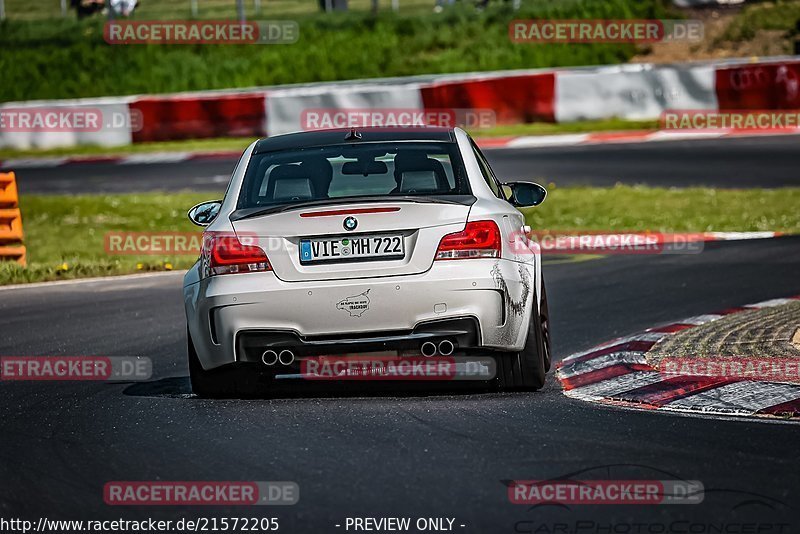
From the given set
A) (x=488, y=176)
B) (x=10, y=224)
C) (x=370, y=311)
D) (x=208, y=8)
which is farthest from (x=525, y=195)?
(x=208, y=8)

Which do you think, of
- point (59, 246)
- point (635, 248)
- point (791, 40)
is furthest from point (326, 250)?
point (791, 40)

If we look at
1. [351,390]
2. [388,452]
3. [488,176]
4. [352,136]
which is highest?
[352,136]

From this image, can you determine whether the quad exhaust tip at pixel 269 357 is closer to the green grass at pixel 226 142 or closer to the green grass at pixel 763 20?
the green grass at pixel 226 142

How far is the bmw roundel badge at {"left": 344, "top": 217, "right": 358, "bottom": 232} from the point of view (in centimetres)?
750

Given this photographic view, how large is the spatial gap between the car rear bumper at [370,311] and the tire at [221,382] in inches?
15.5

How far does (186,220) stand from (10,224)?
12.9 feet

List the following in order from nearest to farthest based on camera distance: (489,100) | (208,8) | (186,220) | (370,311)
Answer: (370,311) < (186,220) < (489,100) < (208,8)

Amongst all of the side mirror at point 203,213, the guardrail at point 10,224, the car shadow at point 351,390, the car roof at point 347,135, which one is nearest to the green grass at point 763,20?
the guardrail at point 10,224

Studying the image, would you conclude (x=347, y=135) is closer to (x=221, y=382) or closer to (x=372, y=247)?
(x=372, y=247)

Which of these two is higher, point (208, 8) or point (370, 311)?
point (370, 311)

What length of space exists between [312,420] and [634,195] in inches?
546

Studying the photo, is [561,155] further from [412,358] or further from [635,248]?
[412,358]

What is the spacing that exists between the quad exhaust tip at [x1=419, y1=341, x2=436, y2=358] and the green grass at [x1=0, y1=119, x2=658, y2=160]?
2255 centimetres

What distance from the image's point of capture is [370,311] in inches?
294
